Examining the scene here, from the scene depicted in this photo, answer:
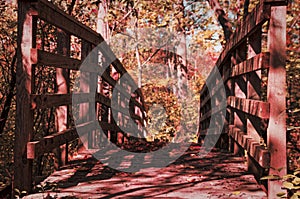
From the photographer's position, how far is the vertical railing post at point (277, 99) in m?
3.11

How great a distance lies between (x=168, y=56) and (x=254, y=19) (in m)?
28.8

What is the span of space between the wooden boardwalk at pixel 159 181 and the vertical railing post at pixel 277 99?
348mm

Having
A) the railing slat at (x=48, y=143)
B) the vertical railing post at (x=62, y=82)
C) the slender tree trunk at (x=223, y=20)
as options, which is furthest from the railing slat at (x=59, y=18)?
the slender tree trunk at (x=223, y=20)

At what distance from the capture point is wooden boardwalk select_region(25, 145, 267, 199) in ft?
11.4

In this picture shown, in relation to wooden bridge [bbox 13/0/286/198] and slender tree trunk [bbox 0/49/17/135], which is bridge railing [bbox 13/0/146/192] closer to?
wooden bridge [bbox 13/0/286/198]

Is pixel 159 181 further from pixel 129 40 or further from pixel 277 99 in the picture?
pixel 129 40

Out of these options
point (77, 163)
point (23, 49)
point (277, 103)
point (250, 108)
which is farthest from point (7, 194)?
point (277, 103)

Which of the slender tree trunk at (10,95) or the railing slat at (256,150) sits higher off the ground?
the slender tree trunk at (10,95)

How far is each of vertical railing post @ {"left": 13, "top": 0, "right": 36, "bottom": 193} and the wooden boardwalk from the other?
189 millimetres

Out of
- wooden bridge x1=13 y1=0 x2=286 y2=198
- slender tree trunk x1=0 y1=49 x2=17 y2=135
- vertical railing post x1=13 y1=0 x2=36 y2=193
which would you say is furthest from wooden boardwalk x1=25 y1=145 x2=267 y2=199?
slender tree trunk x1=0 y1=49 x2=17 y2=135

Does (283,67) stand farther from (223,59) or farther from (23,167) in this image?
(223,59)

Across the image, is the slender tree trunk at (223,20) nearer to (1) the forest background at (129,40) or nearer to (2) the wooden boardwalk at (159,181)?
(1) the forest background at (129,40)

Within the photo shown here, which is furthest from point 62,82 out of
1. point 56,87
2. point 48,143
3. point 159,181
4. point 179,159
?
point 179,159

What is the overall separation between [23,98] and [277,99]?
6.06 ft
